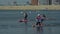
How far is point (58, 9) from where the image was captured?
5.93 meters

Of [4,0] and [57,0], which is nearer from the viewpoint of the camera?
[57,0]

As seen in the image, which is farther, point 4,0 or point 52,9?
point 4,0

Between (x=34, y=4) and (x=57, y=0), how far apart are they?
65 cm

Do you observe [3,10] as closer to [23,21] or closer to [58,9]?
[58,9]

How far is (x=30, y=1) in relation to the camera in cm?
627

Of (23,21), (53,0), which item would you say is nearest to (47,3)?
(53,0)

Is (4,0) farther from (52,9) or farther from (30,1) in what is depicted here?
(52,9)

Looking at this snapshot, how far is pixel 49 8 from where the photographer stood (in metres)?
6.01

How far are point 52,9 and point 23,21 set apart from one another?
1.82m

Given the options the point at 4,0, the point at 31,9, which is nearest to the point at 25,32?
the point at 31,9

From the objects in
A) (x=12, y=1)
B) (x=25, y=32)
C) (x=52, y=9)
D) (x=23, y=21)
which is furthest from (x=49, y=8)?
(x=25, y=32)

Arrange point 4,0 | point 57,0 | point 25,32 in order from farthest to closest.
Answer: point 4,0, point 57,0, point 25,32

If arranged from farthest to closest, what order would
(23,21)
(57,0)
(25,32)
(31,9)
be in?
(57,0) → (31,9) → (23,21) → (25,32)

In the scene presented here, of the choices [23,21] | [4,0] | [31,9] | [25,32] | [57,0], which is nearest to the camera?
[25,32]
